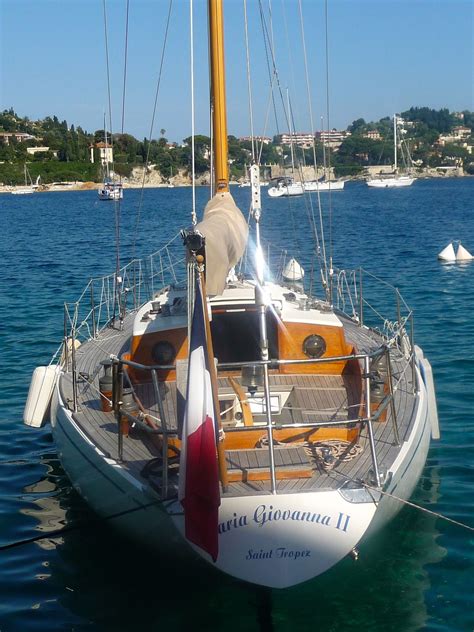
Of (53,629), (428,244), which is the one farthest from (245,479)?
(428,244)

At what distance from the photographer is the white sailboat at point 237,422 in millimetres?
7406

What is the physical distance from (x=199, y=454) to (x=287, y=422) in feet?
11.2

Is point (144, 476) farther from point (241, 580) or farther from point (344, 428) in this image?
point (344, 428)

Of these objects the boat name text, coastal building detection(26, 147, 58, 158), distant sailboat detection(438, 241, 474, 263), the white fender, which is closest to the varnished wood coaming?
the white fender

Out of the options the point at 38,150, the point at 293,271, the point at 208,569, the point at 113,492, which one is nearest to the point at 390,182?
the point at 38,150

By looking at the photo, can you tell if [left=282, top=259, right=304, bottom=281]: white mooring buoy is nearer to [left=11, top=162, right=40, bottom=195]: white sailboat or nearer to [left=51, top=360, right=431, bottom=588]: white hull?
[left=51, top=360, right=431, bottom=588]: white hull

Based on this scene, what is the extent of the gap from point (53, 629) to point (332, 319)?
17.2 ft

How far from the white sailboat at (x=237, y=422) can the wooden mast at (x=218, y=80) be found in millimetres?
20

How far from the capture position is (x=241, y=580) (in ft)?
25.5

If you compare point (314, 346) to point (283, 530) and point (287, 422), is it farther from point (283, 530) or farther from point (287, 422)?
point (283, 530)

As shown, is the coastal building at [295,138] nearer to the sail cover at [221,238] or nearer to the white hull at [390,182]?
the sail cover at [221,238]

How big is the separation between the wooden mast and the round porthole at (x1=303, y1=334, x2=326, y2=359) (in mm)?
2524

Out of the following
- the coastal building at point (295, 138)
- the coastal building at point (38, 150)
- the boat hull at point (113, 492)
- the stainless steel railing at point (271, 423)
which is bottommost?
the boat hull at point (113, 492)

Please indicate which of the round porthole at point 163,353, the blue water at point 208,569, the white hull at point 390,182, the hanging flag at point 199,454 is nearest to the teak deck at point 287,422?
the round porthole at point 163,353
